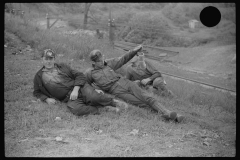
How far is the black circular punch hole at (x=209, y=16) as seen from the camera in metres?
3.98

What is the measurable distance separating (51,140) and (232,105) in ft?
17.1

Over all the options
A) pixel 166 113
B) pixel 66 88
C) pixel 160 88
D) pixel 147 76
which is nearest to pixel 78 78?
pixel 66 88

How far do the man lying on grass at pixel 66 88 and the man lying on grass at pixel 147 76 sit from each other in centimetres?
163

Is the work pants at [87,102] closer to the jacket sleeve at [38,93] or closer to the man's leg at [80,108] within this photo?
the man's leg at [80,108]

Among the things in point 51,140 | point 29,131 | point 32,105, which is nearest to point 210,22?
point 51,140

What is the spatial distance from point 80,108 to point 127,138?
4.14 ft

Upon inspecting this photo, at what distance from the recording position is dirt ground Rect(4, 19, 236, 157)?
12.9 feet

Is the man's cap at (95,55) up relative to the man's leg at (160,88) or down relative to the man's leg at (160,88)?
up

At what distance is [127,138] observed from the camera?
441 cm

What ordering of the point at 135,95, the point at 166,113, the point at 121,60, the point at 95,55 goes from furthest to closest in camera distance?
the point at 121,60, the point at 95,55, the point at 135,95, the point at 166,113

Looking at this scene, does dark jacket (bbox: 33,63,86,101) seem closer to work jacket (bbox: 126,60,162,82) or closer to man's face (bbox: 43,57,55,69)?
man's face (bbox: 43,57,55,69)

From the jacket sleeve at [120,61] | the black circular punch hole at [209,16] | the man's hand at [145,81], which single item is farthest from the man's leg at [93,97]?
the black circular punch hole at [209,16]

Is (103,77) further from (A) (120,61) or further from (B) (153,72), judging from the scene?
(B) (153,72)
